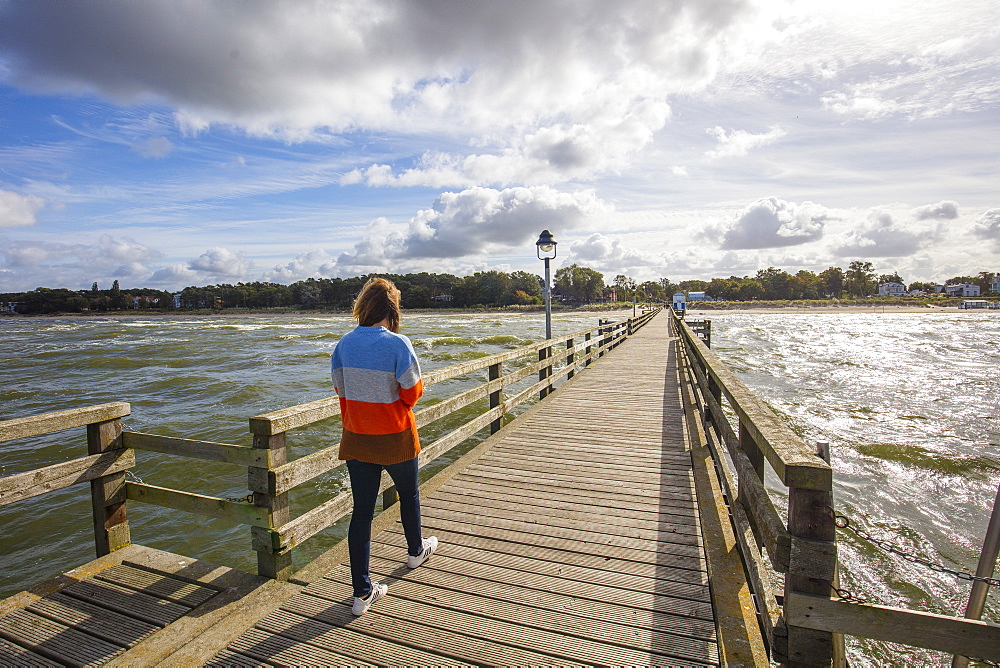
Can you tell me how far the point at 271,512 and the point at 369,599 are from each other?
75 centimetres

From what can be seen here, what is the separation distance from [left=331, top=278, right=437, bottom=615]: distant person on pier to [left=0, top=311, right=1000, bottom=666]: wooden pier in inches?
17.2

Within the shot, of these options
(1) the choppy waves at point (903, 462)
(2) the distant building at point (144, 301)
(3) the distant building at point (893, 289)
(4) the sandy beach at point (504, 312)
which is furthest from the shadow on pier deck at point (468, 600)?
(3) the distant building at point (893, 289)

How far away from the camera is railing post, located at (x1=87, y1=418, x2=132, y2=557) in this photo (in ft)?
9.95

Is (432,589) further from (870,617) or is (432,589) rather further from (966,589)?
(966,589)

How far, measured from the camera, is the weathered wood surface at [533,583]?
2.44 m

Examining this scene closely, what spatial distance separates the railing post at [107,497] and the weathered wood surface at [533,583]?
1.35 metres

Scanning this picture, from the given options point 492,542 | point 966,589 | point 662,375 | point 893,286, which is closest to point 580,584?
point 492,542

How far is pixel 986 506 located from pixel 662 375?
558cm

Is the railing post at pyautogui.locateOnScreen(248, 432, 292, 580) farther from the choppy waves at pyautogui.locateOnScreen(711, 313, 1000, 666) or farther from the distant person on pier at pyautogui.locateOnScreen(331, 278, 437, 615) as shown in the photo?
the choppy waves at pyautogui.locateOnScreen(711, 313, 1000, 666)

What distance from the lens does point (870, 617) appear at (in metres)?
1.88

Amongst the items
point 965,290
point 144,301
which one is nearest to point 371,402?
point 144,301

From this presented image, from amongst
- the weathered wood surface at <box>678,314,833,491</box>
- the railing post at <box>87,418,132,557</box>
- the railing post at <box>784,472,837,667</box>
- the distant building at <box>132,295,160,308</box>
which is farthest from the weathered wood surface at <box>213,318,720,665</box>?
A: the distant building at <box>132,295,160,308</box>

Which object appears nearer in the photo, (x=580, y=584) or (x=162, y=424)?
(x=580, y=584)

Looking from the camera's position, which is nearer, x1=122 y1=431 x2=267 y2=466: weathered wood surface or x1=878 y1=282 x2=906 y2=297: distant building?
x1=122 y1=431 x2=267 y2=466: weathered wood surface
